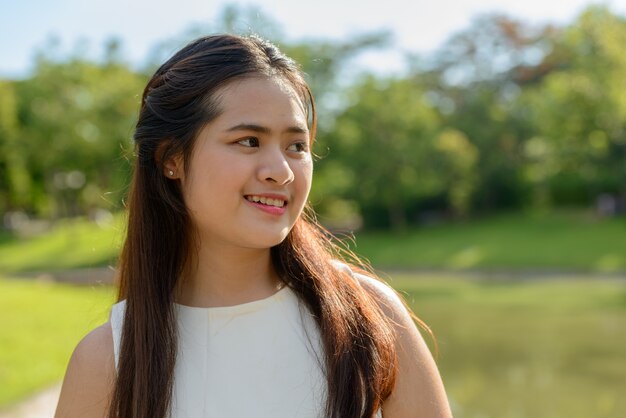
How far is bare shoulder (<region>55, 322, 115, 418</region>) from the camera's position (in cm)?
162

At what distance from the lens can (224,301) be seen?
1.74 metres

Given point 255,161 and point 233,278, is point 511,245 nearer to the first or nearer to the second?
point 233,278

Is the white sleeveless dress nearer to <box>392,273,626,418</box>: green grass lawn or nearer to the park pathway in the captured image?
<box>392,273,626,418</box>: green grass lawn

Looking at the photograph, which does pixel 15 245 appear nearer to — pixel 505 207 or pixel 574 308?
pixel 505 207

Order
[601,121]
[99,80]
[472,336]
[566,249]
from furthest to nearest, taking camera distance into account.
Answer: [99,80], [601,121], [566,249], [472,336]


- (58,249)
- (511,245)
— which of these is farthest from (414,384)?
(58,249)

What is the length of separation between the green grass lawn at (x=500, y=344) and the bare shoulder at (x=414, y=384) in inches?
94.7

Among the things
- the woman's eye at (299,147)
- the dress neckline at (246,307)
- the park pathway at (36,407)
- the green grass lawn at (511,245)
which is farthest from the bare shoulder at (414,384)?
the green grass lawn at (511,245)

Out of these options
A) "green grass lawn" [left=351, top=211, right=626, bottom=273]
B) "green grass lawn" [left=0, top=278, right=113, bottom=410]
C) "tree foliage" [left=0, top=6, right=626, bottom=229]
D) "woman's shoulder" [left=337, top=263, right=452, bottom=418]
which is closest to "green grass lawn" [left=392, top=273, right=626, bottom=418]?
"green grass lawn" [left=351, top=211, right=626, bottom=273]

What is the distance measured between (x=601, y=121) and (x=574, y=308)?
11794 mm

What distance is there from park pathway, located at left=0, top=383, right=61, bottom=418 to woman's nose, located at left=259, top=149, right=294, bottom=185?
4.96 m

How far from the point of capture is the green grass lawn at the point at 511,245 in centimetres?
1920

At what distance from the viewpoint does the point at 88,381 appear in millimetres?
1636

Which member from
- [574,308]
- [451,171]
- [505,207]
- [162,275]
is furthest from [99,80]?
[162,275]
